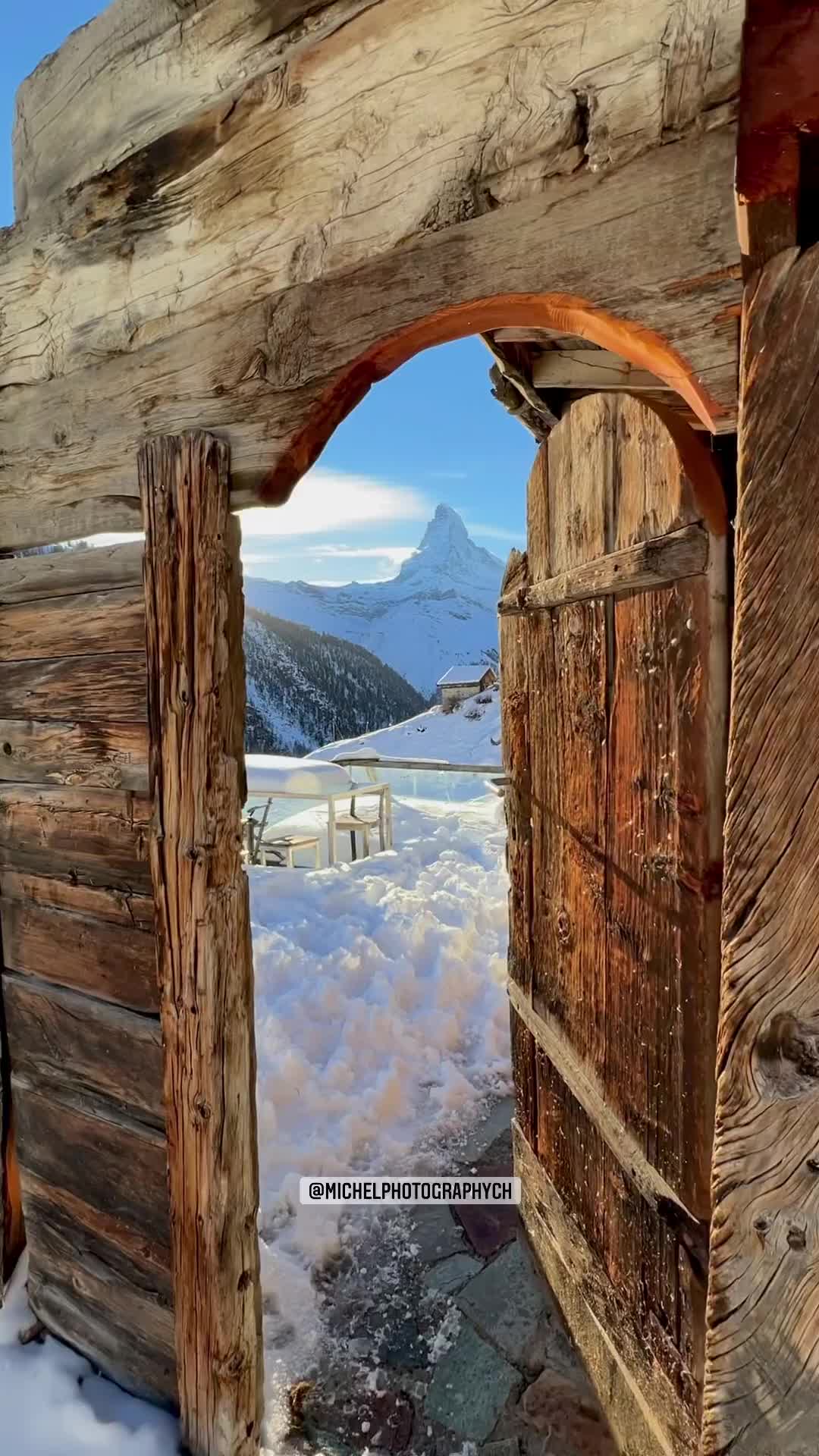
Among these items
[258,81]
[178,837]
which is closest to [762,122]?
[258,81]

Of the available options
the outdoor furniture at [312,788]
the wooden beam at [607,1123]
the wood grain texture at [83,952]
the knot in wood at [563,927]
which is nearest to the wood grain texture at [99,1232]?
the wood grain texture at [83,952]

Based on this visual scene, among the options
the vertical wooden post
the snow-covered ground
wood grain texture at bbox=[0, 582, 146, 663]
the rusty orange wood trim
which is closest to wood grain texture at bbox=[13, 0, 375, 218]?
the rusty orange wood trim

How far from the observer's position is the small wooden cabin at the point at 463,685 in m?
19.7

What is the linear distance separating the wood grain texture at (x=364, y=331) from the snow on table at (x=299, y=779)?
21.7 ft

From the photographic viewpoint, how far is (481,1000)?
450cm

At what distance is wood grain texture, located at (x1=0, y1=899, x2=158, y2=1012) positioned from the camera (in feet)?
5.73

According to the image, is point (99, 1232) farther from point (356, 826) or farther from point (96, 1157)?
point (356, 826)

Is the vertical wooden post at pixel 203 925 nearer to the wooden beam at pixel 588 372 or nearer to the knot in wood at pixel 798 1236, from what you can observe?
the knot in wood at pixel 798 1236

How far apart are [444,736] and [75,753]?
16.3 meters

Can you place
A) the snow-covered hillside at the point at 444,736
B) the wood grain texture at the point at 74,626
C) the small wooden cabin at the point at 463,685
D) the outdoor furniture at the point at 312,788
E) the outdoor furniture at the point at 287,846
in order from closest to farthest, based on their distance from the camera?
1. the wood grain texture at the point at 74,626
2. the outdoor furniture at the point at 312,788
3. the outdoor furniture at the point at 287,846
4. the snow-covered hillside at the point at 444,736
5. the small wooden cabin at the point at 463,685

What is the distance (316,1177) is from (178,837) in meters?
2.40

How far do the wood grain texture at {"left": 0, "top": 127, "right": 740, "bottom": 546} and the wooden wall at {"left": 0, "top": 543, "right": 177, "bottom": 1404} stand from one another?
0.28 meters

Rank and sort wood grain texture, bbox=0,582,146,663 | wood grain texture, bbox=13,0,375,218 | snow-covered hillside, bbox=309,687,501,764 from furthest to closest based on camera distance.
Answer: snow-covered hillside, bbox=309,687,501,764, wood grain texture, bbox=0,582,146,663, wood grain texture, bbox=13,0,375,218

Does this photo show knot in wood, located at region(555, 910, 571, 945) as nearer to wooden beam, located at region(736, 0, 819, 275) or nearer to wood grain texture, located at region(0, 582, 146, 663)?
wood grain texture, located at region(0, 582, 146, 663)
